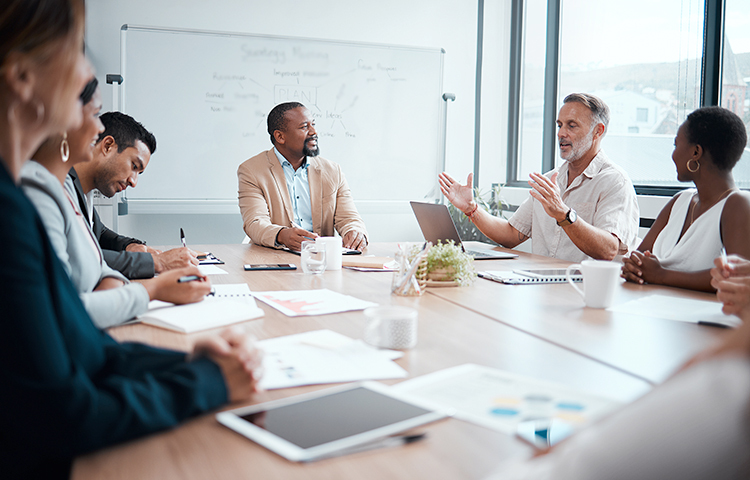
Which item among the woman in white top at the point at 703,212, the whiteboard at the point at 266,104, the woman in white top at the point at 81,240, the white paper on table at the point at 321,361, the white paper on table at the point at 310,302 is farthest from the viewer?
the whiteboard at the point at 266,104

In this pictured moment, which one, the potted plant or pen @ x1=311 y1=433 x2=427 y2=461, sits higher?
→ the potted plant

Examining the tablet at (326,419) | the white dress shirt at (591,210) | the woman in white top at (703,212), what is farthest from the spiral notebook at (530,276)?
the tablet at (326,419)

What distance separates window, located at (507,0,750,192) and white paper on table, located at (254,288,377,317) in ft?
8.55

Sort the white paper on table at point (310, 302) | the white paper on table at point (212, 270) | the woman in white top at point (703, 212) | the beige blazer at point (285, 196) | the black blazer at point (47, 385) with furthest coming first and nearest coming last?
the beige blazer at point (285, 196) < the white paper on table at point (212, 270) < the woman in white top at point (703, 212) < the white paper on table at point (310, 302) < the black blazer at point (47, 385)

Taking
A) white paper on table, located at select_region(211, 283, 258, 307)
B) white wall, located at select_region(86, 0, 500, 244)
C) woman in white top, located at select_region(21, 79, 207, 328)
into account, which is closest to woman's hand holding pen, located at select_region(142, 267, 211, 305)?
woman in white top, located at select_region(21, 79, 207, 328)

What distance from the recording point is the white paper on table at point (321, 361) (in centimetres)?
90

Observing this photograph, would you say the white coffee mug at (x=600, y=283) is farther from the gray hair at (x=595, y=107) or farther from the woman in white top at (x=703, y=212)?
the gray hair at (x=595, y=107)

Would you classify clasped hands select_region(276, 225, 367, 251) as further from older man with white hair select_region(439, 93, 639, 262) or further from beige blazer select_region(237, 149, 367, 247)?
older man with white hair select_region(439, 93, 639, 262)

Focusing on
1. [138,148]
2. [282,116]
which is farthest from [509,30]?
[138,148]

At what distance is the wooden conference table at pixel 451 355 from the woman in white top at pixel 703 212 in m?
0.08

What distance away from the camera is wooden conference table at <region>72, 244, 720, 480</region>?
640 millimetres

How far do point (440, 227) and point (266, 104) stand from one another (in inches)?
90.4

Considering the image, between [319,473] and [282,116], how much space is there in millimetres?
2854

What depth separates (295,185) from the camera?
3.33m
